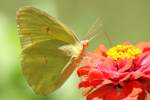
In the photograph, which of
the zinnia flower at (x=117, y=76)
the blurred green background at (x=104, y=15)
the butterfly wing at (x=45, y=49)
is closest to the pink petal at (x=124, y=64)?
the zinnia flower at (x=117, y=76)

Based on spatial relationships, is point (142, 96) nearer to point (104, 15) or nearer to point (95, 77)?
point (95, 77)

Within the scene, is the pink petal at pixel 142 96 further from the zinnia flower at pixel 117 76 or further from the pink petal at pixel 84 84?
the pink petal at pixel 84 84

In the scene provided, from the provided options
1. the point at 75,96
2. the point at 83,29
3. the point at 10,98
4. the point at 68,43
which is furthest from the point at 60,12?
the point at 68,43

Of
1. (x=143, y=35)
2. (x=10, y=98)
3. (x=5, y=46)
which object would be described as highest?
(x=5, y=46)

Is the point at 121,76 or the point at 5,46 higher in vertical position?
the point at 5,46

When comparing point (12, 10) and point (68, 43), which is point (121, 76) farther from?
point (12, 10)

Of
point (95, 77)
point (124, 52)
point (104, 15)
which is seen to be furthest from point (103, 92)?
point (104, 15)

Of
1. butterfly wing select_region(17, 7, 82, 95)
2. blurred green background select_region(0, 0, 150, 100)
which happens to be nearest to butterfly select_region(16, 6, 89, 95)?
butterfly wing select_region(17, 7, 82, 95)
